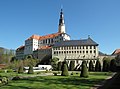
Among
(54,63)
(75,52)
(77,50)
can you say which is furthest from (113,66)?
(75,52)

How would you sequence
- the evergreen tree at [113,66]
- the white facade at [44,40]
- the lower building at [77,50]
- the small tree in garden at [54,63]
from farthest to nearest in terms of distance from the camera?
the white facade at [44,40], the lower building at [77,50], the small tree in garden at [54,63], the evergreen tree at [113,66]

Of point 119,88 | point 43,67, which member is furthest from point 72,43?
point 119,88

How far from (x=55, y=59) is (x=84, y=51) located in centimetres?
1240

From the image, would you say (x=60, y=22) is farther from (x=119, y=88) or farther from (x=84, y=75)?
(x=119, y=88)

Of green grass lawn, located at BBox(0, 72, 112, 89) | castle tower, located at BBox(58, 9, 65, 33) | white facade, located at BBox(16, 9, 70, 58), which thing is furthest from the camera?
castle tower, located at BBox(58, 9, 65, 33)

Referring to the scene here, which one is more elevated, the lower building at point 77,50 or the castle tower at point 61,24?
the castle tower at point 61,24

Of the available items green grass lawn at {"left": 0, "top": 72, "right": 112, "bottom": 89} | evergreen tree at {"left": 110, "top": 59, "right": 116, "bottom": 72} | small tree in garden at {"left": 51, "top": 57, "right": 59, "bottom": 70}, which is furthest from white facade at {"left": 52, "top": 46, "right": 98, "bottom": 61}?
green grass lawn at {"left": 0, "top": 72, "right": 112, "bottom": 89}

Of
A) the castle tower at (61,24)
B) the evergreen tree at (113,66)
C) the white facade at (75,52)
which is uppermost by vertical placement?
the castle tower at (61,24)

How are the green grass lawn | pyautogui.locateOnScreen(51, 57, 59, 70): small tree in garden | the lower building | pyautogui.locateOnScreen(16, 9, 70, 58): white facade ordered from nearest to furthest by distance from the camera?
the green grass lawn
pyautogui.locateOnScreen(51, 57, 59, 70): small tree in garden
the lower building
pyautogui.locateOnScreen(16, 9, 70, 58): white facade

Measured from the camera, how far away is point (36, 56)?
109m

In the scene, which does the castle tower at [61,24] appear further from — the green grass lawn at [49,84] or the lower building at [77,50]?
the green grass lawn at [49,84]

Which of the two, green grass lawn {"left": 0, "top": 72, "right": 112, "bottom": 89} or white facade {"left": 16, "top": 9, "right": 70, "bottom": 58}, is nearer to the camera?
green grass lawn {"left": 0, "top": 72, "right": 112, "bottom": 89}

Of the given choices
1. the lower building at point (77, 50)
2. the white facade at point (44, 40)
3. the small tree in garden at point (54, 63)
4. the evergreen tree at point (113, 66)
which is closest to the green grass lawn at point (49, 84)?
the evergreen tree at point (113, 66)

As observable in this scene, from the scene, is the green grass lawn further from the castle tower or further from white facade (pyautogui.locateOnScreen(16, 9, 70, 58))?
the castle tower
